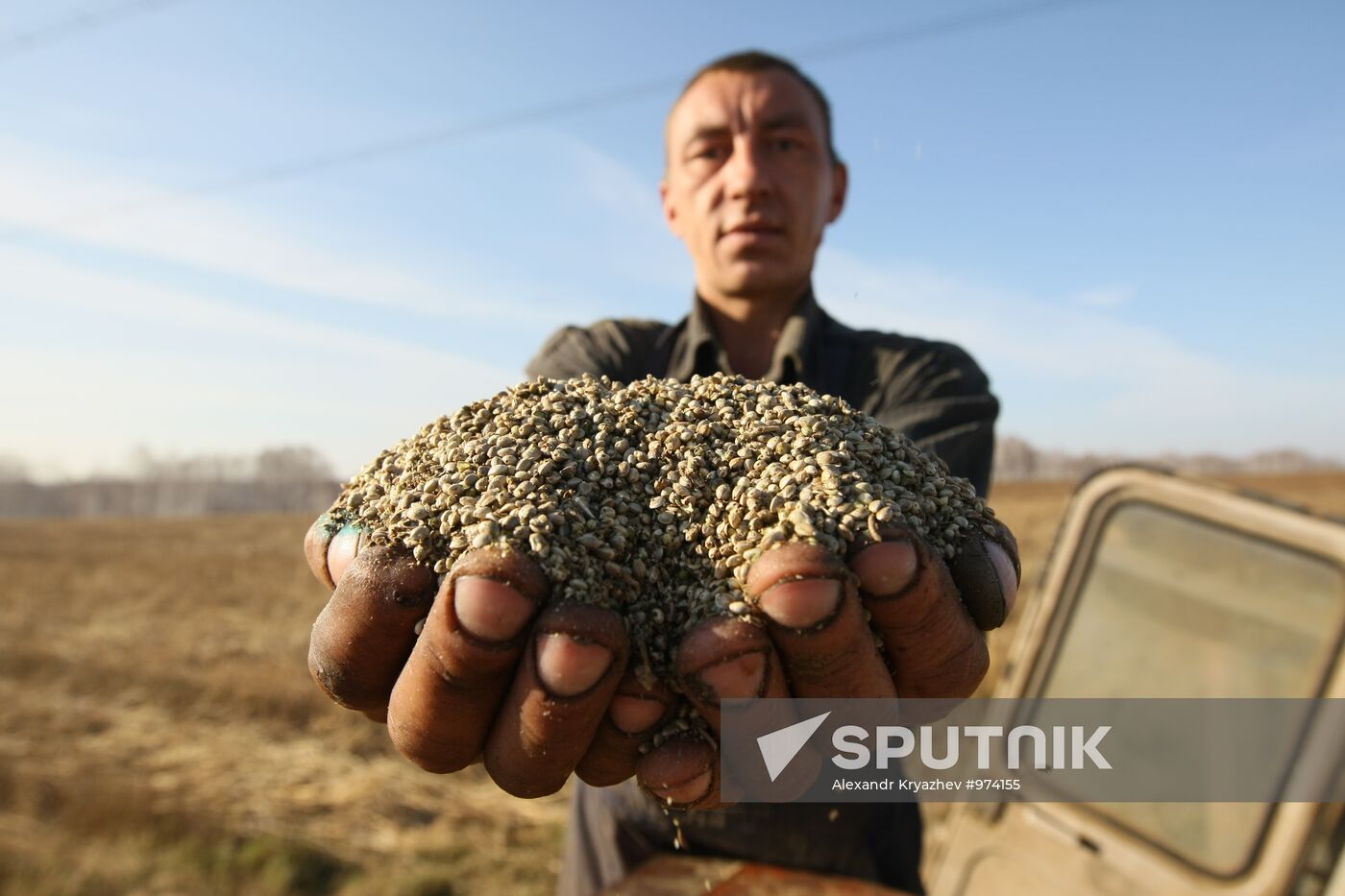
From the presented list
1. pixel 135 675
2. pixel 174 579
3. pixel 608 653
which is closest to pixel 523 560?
pixel 608 653

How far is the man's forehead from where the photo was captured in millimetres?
2824

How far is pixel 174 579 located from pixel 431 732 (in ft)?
68.7

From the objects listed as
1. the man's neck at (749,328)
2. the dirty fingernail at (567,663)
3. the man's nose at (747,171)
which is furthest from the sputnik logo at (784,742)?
the man's nose at (747,171)

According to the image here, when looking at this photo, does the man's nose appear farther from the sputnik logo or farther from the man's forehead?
the sputnik logo

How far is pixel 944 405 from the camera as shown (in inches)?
99.7

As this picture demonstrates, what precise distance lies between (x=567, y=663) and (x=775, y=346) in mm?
1882

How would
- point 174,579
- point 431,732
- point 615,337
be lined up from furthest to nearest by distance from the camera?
point 174,579 < point 615,337 < point 431,732

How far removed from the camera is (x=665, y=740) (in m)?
1.54

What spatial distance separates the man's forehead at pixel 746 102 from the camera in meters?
2.82

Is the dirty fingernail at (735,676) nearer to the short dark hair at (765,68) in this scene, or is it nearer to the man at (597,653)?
the man at (597,653)

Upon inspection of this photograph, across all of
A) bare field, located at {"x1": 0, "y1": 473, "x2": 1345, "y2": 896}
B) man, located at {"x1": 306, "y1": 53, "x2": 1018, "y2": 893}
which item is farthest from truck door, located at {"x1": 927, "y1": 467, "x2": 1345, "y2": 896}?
bare field, located at {"x1": 0, "y1": 473, "x2": 1345, "y2": 896}

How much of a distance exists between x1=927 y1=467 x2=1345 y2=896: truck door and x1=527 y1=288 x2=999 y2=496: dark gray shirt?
0.63 m

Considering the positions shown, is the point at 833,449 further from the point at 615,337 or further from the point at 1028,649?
the point at 1028,649

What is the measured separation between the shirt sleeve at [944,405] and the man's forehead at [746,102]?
92cm
